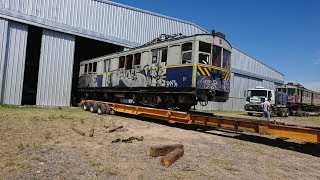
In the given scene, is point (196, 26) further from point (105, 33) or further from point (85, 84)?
point (85, 84)

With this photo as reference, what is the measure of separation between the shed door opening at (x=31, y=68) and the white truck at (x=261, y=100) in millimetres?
19331

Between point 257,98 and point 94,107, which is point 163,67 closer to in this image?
point 94,107

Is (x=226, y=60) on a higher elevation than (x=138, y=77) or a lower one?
higher

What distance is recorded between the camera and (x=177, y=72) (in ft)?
43.5

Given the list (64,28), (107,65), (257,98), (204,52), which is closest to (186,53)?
(204,52)

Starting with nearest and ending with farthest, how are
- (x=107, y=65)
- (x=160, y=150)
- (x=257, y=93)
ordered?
1. (x=160, y=150)
2. (x=107, y=65)
3. (x=257, y=93)

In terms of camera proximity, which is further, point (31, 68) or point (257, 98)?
point (257, 98)

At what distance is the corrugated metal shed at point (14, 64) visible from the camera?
744 inches

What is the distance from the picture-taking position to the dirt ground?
6.13 metres

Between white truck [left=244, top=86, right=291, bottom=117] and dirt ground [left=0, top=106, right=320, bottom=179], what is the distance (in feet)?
55.5

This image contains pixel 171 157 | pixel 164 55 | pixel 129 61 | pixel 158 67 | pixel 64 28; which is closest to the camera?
pixel 171 157

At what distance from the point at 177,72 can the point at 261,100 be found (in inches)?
673

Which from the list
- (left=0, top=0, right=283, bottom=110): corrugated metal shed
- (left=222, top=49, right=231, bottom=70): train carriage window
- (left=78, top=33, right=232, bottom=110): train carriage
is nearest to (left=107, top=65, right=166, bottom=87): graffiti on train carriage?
(left=78, top=33, right=232, bottom=110): train carriage

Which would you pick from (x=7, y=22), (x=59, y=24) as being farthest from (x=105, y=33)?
(x=7, y=22)
